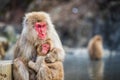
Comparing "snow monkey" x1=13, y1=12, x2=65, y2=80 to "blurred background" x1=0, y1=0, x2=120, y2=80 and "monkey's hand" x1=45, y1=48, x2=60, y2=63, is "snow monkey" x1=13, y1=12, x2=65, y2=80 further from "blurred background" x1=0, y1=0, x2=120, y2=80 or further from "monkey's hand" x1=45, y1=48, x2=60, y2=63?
"blurred background" x1=0, y1=0, x2=120, y2=80

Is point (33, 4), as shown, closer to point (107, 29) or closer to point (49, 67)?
point (107, 29)

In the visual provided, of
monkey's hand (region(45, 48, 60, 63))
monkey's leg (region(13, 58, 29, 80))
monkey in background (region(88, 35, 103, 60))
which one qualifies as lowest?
monkey's leg (region(13, 58, 29, 80))

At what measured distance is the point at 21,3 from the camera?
33.0 meters

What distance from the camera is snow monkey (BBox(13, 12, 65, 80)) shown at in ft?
19.8

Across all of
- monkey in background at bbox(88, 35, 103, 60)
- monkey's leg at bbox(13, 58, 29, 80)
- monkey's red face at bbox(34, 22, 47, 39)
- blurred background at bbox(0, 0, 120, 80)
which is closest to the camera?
monkey's leg at bbox(13, 58, 29, 80)

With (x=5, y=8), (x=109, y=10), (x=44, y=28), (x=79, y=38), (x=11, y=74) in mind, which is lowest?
(x=11, y=74)

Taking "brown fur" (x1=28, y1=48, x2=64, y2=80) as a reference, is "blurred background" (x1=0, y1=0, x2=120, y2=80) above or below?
above

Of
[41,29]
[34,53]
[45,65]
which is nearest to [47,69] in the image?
[45,65]

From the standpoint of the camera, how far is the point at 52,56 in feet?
20.0

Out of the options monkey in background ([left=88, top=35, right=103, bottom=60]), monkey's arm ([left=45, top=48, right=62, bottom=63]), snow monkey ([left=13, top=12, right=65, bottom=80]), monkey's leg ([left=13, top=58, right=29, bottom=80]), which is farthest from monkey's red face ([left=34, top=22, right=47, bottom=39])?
monkey in background ([left=88, top=35, right=103, bottom=60])

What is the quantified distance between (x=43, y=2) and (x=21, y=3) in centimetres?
325

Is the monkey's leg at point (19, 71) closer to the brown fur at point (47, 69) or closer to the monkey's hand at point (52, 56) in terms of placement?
the brown fur at point (47, 69)

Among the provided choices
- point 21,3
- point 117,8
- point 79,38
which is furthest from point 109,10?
point 21,3

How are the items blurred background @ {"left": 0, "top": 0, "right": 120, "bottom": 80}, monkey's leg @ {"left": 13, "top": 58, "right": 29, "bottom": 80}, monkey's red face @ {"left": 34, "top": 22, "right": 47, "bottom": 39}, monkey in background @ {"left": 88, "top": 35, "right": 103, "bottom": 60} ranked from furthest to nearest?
blurred background @ {"left": 0, "top": 0, "right": 120, "bottom": 80} → monkey in background @ {"left": 88, "top": 35, "right": 103, "bottom": 60} → monkey's red face @ {"left": 34, "top": 22, "right": 47, "bottom": 39} → monkey's leg @ {"left": 13, "top": 58, "right": 29, "bottom": 80}
